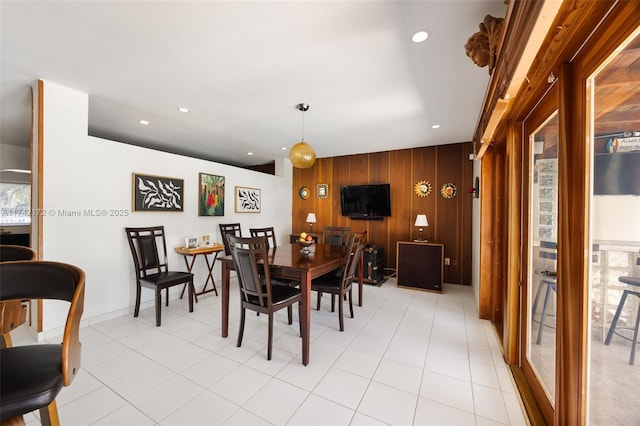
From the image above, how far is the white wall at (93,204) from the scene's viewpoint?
8.67ft

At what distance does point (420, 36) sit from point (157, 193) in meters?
3.61

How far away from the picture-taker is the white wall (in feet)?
8.67

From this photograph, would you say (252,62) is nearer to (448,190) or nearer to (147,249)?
(147,249)

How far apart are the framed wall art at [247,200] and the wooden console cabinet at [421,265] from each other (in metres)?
2.97

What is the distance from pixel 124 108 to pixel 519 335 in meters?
4.88

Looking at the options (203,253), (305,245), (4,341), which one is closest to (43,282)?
(4,341)

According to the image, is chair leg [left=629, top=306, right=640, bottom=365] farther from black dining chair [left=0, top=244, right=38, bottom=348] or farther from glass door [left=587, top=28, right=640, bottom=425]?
black dining chair [left=0, top=244, right=38, bottom=348]

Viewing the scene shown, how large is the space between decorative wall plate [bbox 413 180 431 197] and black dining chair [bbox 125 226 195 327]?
4.18 m

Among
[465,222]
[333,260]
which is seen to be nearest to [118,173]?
[333,260]

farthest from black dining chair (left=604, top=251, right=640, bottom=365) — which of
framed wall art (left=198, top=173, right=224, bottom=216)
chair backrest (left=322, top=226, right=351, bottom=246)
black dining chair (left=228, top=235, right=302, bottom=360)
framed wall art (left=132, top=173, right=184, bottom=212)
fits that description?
framed wall art (left=198, top=173, right=224, bottom=216)

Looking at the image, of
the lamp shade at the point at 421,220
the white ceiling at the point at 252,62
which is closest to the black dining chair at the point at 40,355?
the white ceiling at the point at 252,62

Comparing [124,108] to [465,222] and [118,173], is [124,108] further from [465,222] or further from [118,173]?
[465,222]

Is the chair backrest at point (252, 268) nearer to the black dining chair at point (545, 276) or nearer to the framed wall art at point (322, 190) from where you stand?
the black dining chair at point (545, 276)

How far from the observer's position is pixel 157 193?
3.60 metres
